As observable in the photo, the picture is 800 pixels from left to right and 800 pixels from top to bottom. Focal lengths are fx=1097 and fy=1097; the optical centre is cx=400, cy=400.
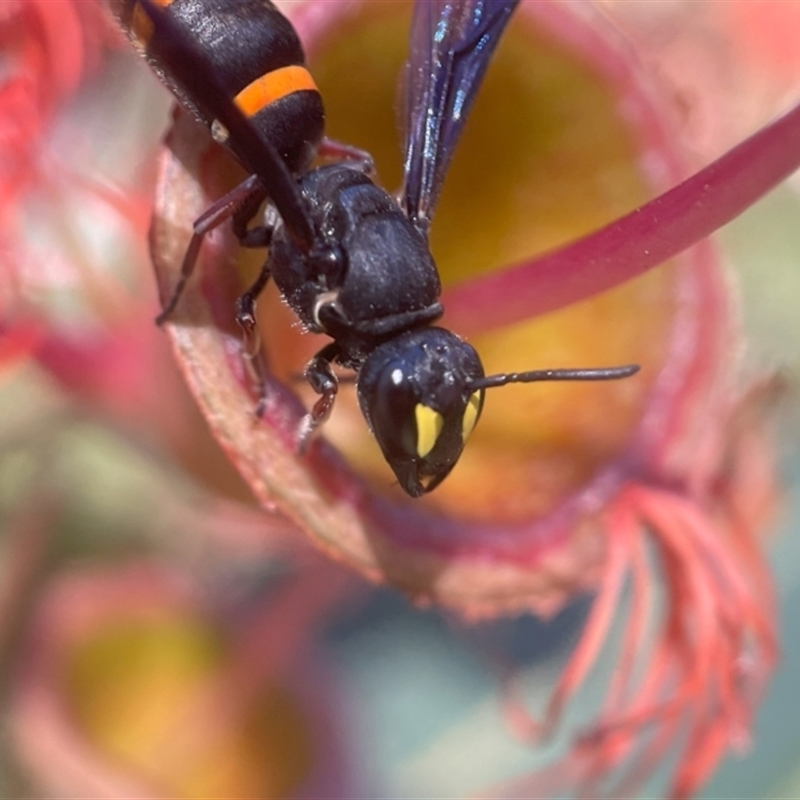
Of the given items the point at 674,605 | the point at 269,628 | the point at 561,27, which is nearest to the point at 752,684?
the point at 674,605

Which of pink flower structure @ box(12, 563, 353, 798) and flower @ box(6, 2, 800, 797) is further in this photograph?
pink flower structure @ box(12, 563, 353, 798)

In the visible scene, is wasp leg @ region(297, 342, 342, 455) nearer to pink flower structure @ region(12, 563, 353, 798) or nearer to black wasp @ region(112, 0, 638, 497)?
black wasp @ region(112, 0, 638, 497)

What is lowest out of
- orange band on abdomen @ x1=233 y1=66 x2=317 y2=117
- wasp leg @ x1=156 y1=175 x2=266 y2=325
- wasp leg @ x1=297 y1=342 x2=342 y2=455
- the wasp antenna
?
the wasp antenna

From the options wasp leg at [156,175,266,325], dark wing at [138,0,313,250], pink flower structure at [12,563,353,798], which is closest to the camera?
dark wing at [138,0,313,250]

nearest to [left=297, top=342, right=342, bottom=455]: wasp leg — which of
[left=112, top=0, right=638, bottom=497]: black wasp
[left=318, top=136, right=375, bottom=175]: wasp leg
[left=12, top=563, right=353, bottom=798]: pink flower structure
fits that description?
[left=112, top=0, right=638, bottom=497]: black wasp

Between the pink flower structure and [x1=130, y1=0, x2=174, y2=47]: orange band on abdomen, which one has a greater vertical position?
[x1=130, y1=0, x2=174, y2=47]: orange band on abdomen

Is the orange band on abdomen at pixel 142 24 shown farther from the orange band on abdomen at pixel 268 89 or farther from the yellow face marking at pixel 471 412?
the yellow face marking at pixel 471 412

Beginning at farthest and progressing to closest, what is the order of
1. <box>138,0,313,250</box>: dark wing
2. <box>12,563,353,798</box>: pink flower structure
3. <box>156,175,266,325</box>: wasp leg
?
<box>12,563,353,798</box>: pink flower structure < <box>156,175,266,325</box>: wasp leg < <box>138,0,313,250</box>: dark wing
